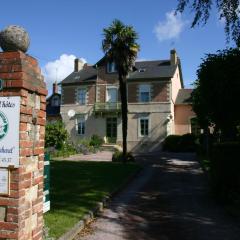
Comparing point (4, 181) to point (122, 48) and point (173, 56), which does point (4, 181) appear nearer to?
point (122, 48)

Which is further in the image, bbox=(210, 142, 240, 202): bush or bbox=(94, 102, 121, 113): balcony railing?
bbox=(94, 102, 121, 113): balcony railing

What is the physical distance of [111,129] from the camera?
146 ft

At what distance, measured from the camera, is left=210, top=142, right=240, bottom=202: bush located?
12328 mm

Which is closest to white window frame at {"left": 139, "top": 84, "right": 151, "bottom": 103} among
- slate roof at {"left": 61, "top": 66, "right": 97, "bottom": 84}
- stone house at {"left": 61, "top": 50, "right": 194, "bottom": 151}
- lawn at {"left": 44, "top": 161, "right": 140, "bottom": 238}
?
stone house at {"left": 61, "top": 50, "right": 194, "bottom": 151}

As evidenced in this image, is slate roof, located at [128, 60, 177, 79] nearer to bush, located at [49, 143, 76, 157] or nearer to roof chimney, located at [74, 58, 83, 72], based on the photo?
roof chimney, located at [74, 58, 83, 72]

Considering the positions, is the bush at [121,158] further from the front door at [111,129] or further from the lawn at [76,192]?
the front door at [111,129]

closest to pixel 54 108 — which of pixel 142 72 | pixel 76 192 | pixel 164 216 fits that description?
pixel 142 72

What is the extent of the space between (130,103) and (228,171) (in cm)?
3137

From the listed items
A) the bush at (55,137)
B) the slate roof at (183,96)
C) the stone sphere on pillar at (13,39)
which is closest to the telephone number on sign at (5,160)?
the stone sphere on pillar at (13,39)

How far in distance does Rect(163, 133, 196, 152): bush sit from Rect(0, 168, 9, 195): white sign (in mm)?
34236

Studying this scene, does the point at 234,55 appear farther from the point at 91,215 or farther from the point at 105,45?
the point at 91,215

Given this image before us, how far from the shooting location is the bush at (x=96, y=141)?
42.4 meters

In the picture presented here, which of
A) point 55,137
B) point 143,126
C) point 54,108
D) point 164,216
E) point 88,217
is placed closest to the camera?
point 88,217

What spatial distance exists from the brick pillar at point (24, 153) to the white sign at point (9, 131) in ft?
0.20
